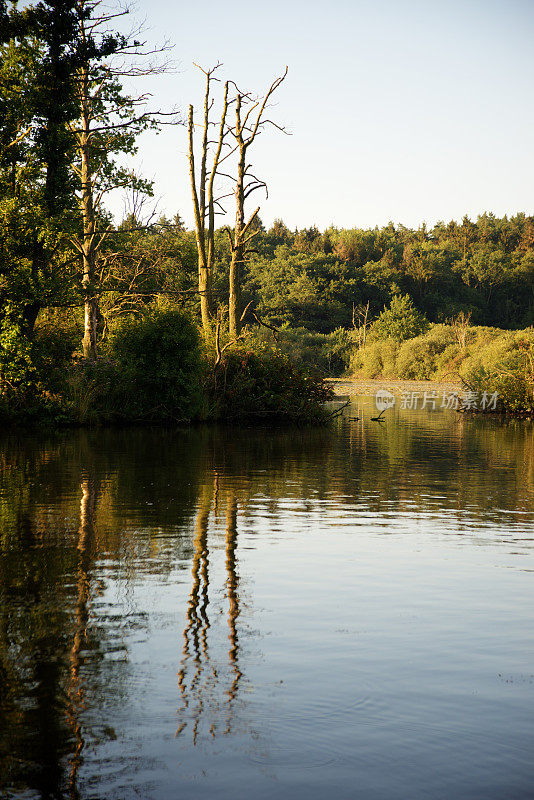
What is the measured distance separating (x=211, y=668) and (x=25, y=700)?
125cm

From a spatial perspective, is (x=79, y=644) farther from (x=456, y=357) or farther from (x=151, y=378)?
(x=456, y=357)

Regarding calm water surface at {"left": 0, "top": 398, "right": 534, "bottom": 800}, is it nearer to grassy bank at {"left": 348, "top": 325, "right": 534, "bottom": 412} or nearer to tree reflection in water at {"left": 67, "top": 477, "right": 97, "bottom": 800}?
tree reflection in water at {"left": 67, "top": 477, "right": 97, "bottom": 800}

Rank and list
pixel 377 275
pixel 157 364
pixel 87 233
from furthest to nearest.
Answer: pixel 377 275 < pixel 157 364 < pixel 87 233

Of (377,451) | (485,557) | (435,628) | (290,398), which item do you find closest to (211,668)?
(435,628)

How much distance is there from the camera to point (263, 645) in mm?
6426

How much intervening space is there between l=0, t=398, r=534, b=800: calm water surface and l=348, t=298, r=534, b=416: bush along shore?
28.4 m

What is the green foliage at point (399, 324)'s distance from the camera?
8012 centimetres

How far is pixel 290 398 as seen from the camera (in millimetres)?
32781

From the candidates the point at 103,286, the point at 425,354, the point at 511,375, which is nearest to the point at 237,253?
the point at 103,286

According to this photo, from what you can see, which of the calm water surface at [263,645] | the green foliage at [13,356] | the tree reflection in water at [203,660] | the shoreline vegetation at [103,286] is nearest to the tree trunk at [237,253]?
the shoreline vegetation at [103,286]

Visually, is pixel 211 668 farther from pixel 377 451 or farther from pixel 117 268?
pixel 117 268

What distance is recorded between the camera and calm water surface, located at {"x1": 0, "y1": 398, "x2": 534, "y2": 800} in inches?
178

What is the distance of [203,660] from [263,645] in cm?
59

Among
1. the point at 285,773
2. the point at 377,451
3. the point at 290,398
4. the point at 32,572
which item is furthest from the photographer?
the point at 290,398
